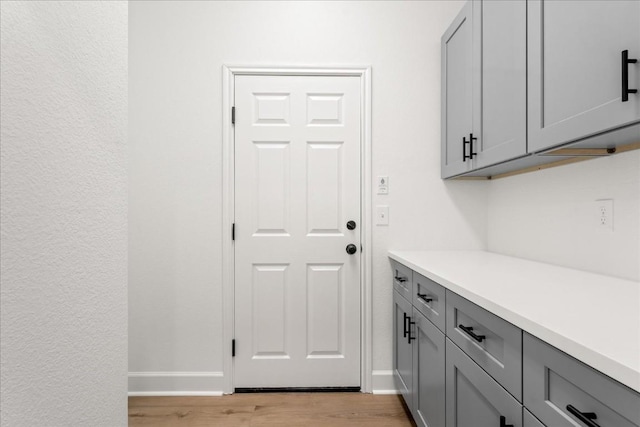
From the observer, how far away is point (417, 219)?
2441 mm

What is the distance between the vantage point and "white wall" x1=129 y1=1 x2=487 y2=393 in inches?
93.8

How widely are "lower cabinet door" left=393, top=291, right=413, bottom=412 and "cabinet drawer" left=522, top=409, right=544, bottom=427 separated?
40.7 inches

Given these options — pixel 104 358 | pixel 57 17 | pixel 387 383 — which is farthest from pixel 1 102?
pixel 387 383

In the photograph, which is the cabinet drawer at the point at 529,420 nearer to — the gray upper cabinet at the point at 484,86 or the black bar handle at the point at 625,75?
the black bar handle at the point at 625,75

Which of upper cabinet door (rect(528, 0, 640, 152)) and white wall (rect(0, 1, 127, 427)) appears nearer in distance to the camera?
white wall (rect(0, 1, 127, 427))

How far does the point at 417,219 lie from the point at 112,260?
5.92 ft

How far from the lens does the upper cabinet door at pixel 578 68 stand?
39.9 inches

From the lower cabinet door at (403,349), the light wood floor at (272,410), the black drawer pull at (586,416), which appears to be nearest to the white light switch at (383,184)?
the lower cabinet door at (403,349)

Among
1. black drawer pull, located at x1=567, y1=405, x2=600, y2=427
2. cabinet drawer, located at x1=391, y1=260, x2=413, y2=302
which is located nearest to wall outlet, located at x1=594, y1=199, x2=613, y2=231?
cabinet drawer, located at x1=391, y1=260, x2=413, y2=302

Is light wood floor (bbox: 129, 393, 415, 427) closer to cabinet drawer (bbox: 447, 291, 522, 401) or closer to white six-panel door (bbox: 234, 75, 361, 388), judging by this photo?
white six-panel door (bbox: 234, 75, 361, 388)

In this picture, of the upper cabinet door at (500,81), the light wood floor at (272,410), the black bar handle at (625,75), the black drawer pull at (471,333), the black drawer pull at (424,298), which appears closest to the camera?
the black bar handle at (625,75)

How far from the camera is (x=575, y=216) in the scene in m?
1.64

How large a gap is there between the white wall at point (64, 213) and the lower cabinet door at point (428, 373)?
1.18 meters

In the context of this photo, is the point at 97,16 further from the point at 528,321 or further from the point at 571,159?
the point at 571,159
